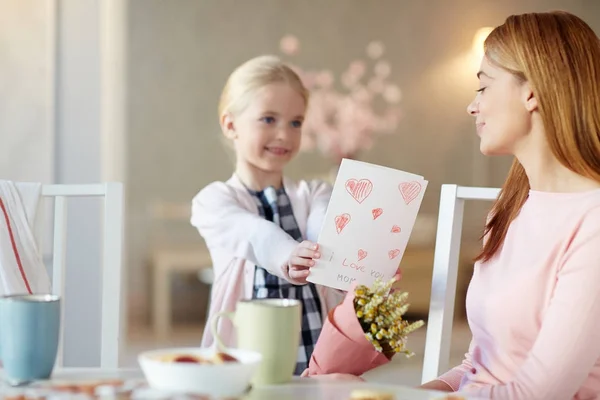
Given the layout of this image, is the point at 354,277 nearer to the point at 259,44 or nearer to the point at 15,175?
the point at 15,175

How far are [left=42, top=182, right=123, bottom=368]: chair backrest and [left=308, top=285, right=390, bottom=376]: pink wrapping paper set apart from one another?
404 mm

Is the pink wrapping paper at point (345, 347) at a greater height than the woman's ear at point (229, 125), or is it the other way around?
the woman's ear at point (229, 125)

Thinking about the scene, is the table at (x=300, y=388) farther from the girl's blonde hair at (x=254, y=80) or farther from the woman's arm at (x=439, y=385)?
the girl's blonde hair at (x=254, y=80)

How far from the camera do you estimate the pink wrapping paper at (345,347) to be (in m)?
1.02

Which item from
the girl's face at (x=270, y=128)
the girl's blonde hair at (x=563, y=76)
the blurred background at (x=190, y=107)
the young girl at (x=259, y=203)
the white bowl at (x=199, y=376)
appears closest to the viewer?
the white bowl at (x=199, y=376)

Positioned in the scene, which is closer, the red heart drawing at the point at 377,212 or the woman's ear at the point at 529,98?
the woman's ear at the point at 529,98

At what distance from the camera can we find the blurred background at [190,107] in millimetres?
2801

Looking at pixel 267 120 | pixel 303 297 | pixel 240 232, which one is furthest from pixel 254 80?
pixel 303 297

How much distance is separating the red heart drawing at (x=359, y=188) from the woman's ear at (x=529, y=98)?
245mm

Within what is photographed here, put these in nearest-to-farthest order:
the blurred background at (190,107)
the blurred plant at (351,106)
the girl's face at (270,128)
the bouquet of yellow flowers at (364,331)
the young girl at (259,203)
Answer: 1. the bouquet of yellow flowers at (364,331)
2. the young girl at (259,203)
3. the girl's face at (270,128)
4. the blurred background at (190,107)
5. the blurred plant at (351,106)

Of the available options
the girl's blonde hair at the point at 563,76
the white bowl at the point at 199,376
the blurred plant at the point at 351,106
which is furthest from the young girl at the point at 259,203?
the blurred plant at the point at 351,106

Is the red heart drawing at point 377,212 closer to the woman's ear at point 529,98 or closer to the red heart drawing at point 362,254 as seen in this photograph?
the red heart drawing at point 362,254

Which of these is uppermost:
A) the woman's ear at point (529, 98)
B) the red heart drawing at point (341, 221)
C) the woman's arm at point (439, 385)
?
the woman's ear at point (529, 98)

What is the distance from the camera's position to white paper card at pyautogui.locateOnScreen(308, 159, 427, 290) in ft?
4.05
